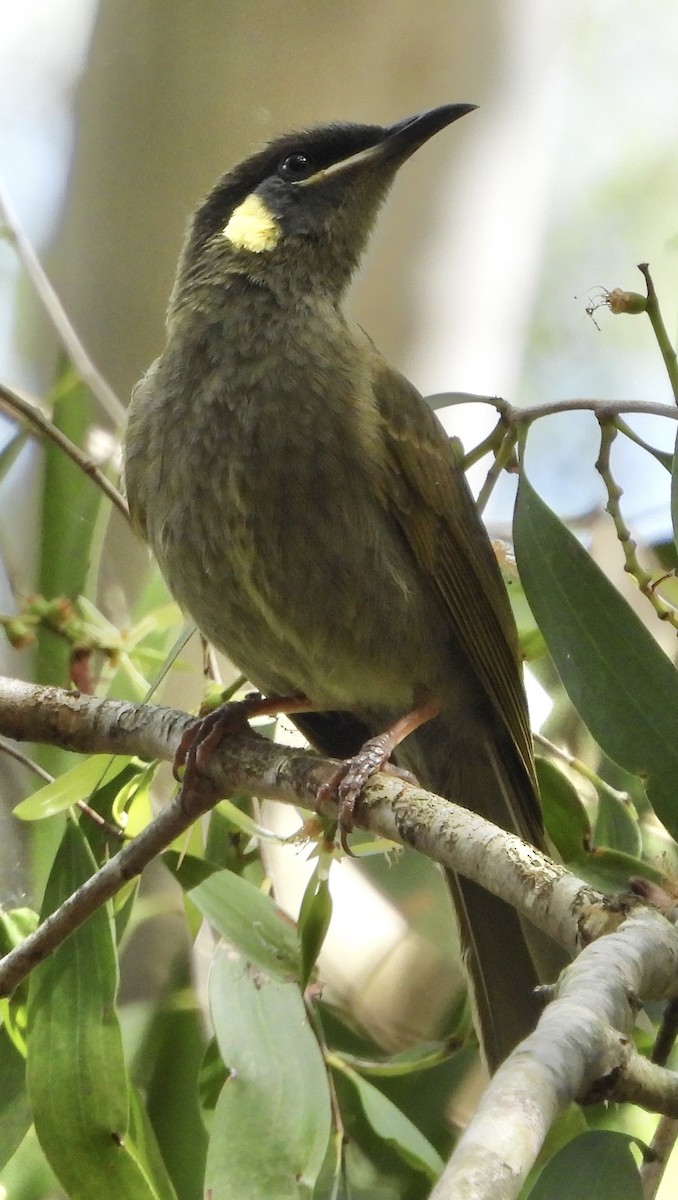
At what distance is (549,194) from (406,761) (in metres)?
1.79

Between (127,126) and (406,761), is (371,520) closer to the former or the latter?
(406,761)

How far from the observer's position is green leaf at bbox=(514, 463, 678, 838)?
152cm

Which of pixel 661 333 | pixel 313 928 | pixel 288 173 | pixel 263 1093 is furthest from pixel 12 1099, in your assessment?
pixel 288 173

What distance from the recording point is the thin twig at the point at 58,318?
8.85 ft

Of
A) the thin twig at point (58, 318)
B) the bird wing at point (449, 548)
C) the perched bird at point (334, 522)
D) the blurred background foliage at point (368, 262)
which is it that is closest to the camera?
the perched bird at point (334, 522)

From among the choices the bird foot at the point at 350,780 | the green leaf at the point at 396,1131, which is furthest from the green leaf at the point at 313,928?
the green leaf at the point at 396,1131

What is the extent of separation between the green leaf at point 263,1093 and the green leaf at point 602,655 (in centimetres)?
67

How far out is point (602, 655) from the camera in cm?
161

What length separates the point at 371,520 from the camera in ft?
5.87

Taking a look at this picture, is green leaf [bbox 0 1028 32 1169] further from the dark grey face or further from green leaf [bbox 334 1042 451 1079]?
the dark grey face

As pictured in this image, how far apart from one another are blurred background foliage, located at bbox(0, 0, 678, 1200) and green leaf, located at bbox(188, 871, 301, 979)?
41 centimetres

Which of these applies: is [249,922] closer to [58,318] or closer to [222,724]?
[222,724]

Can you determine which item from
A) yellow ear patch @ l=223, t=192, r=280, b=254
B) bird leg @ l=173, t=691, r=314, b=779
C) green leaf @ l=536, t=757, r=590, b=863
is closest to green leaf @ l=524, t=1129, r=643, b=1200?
green leaf @ l=536, t=757, r=590, b=863

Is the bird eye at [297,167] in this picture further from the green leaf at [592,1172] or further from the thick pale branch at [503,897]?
the green leaf at [592,1172]
